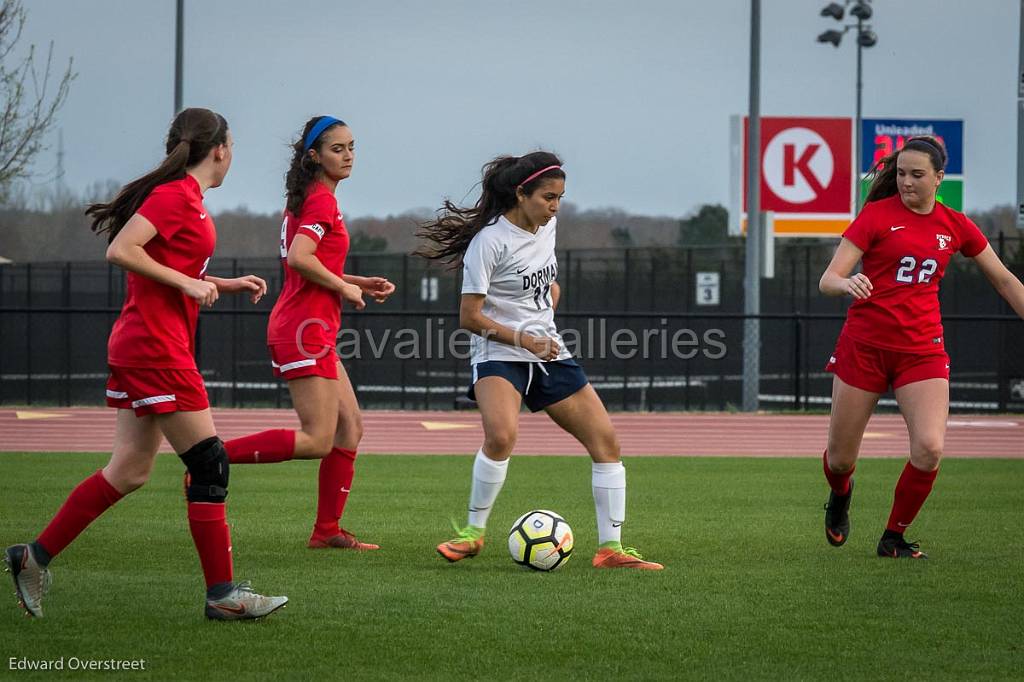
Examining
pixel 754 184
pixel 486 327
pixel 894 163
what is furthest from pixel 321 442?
pixel 754 184

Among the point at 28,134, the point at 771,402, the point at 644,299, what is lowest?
the point at 771,402

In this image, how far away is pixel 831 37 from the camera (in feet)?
103

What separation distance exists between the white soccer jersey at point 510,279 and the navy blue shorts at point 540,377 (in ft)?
0.14

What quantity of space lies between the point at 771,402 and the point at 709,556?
17.7 metres

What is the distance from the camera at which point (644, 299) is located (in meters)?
27.2

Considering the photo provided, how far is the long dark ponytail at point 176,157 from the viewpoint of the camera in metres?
5.22

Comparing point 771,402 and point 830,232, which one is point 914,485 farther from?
point 830,232

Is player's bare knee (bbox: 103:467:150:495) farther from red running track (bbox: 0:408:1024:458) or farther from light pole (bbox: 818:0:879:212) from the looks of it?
light pole (bbox: 818:0:879:212)

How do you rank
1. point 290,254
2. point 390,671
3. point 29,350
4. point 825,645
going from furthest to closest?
point 29,350, point 290,254, point 825,645, point 390,671

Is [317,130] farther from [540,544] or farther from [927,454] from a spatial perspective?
[927,454]

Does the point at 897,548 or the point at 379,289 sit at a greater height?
the point at 379,289

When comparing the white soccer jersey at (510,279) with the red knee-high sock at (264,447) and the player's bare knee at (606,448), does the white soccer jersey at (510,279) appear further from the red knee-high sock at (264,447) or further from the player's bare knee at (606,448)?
the red knee-high sock at (264,447)

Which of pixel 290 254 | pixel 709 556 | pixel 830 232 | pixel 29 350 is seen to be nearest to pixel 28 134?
pixel 29 350

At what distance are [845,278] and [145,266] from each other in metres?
3.42
